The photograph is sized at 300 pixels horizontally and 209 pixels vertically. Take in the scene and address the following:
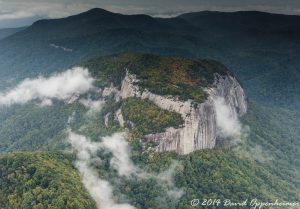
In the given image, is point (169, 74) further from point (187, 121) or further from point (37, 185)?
point (37, 185)

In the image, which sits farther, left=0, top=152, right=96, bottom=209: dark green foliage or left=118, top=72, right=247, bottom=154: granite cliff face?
left=118, top=72, right=247, bottom=154: granite cliff face

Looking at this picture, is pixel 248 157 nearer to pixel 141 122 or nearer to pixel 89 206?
pixel 141 122

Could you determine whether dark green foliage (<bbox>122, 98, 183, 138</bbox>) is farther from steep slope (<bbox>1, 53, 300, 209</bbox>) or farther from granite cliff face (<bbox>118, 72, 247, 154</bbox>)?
granite cliff face (<bbox>118, 72, 247, 154</bbox>)

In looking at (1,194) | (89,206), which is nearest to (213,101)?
(89,206)

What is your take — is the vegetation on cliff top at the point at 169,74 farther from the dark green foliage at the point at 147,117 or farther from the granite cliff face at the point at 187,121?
the dark green foliage at the point at 147,117

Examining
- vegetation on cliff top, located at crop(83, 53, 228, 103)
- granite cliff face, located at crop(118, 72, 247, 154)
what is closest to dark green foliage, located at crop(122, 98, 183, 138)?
granite cliff face, located at crop(118, 72, 247, 154)
